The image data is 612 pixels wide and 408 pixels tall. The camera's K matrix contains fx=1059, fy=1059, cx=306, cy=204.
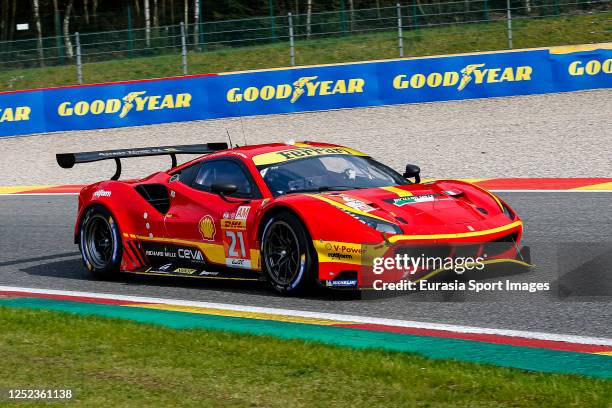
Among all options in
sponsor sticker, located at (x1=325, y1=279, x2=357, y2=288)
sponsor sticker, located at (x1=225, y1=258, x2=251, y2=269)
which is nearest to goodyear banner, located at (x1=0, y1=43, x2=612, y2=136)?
sponsor sticker, located at (x1=225, y1=258, x2=251, y2=269)

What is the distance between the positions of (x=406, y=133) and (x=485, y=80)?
2965mm

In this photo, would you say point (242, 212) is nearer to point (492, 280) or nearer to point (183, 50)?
point (492, 280)

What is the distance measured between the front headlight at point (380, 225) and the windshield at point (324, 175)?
91 centimetres

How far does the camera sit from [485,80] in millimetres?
21969

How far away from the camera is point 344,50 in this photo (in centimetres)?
2673

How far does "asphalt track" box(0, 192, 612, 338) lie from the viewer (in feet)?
22.9

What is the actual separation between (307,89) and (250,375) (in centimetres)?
1758

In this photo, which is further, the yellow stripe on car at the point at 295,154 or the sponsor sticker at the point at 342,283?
the yellow stripe on car at the point at 295,154

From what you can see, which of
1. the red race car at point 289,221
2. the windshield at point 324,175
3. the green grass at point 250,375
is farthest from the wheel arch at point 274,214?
the green grass at point 250,375

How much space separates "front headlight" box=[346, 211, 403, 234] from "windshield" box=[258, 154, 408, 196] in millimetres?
913

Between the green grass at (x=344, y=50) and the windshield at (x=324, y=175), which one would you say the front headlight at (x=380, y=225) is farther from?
the green grass at (x=344, y=50)

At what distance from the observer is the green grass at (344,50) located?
25484mm

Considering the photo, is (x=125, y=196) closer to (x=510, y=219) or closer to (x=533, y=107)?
(x=510, y=219)

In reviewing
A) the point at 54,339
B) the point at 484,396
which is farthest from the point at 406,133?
the point at 484,396
